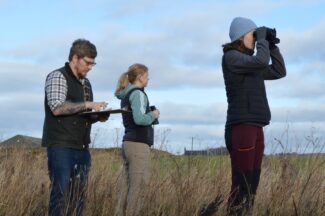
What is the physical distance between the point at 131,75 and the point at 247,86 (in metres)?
1.84

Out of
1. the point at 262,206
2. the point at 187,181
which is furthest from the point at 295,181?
the point at 187,181

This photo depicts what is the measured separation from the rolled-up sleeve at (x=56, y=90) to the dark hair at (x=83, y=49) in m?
0.20

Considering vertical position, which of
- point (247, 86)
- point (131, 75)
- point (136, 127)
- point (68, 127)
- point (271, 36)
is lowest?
point (68, 127)

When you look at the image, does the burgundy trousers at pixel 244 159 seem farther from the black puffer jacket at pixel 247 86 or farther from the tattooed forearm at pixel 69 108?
the tattooed forearm at pixel 69 108

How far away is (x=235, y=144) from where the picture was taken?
21.0ft

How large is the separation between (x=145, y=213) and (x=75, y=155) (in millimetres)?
1004

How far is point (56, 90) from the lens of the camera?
245 inches

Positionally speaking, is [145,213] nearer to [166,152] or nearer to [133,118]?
[133,118]

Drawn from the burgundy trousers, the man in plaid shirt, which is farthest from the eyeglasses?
the burgundy trousers

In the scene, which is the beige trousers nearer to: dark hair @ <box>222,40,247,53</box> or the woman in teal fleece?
the woman in teal fleece

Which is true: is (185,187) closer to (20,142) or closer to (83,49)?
(83,49)

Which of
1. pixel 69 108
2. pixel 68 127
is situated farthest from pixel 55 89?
pixel 68 127

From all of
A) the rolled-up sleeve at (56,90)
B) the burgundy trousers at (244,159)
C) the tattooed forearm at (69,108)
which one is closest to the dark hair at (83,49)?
the rolled-up sleeve at (56,90)

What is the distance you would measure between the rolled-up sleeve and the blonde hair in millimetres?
1707
